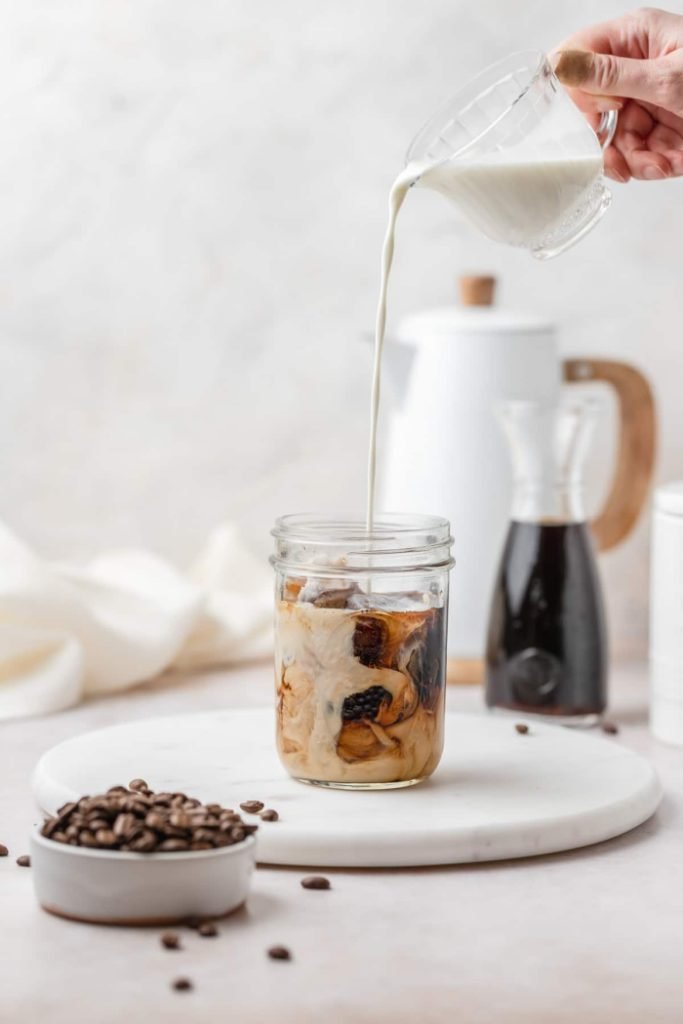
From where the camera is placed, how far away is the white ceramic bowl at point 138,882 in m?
0.91

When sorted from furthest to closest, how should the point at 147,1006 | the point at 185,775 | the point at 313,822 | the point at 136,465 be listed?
the point at 136,465 < the point at 185,775 < the point at 313,822 < the point at 147,1006

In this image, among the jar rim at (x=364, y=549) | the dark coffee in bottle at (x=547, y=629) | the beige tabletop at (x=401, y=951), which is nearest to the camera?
the beige tabletop at (x=401, y=951)

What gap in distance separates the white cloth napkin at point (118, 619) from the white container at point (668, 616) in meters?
0.58

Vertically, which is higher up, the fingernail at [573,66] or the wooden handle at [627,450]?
the fingernail at [573,66]

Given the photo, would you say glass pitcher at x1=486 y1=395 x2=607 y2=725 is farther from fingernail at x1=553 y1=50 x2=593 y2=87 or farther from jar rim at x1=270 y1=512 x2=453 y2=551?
fingernail at x1=553 y1=50 x2=593 y2=87

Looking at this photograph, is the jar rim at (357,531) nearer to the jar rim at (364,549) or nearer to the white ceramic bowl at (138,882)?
the jar rim at (364,549)

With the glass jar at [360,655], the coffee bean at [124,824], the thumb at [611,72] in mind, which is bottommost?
the coffee bean at [124,824]

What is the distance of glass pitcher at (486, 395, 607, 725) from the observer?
155cm

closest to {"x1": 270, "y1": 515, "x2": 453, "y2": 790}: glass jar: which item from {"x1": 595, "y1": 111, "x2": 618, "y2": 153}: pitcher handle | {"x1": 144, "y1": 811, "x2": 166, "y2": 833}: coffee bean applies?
{"x1": 144, "y1": 811, "x2": 166, "y2": 833}: coffee bean

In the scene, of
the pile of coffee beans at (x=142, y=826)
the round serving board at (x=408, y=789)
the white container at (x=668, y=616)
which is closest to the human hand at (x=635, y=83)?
the white container at (x=668, y=616)

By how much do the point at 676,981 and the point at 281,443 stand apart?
1.30 meters

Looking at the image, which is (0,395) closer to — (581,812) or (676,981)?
(581,812)

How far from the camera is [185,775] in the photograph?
123cm

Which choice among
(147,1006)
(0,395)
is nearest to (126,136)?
(0,395)
